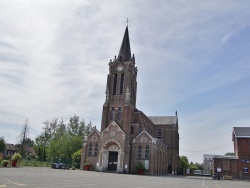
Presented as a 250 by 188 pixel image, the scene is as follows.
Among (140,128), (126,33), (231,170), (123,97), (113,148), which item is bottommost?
(231,170)

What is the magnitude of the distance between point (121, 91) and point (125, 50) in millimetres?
10405

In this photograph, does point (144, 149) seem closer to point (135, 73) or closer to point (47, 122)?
point (135, 73)

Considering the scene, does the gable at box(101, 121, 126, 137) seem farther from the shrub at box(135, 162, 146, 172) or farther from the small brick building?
the small brick building

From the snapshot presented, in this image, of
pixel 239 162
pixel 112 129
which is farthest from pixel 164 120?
pixel 112 129

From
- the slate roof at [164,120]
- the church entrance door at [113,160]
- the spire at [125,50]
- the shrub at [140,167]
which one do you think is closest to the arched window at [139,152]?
the shrub at [140,167]

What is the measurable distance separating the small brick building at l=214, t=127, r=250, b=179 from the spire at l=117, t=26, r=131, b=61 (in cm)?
2956

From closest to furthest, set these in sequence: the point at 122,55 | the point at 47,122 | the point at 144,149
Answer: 1. the point at 144,149
2. the point at 122,55
3. the point at 47,122

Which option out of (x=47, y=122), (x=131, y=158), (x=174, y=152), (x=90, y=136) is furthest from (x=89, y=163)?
(x=47, y=122)

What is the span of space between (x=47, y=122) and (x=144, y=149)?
45.1 metres

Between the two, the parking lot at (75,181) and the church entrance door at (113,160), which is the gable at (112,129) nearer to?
the church entrance door at (113,160)

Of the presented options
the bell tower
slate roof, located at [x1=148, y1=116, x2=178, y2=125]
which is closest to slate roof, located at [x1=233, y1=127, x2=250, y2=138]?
slate roof, located at [x1=148, y1=116, x2=178, y2=125]

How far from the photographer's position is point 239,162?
169 ft

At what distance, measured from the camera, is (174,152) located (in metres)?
70.2

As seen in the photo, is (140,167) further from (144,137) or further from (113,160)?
(113,160)
